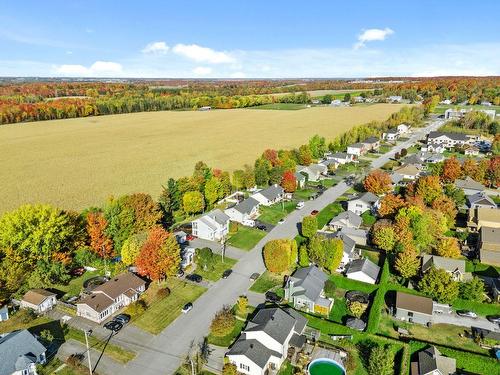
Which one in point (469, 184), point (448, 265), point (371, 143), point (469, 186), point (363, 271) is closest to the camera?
point (363, 271)

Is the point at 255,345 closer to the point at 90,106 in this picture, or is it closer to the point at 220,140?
the point at 220,140

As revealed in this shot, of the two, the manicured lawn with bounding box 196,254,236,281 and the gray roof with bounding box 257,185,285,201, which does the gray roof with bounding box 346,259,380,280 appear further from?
the gray roof with bounding box 257,185,285,201

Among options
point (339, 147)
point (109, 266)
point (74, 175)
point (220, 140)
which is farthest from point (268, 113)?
point (109, 266)

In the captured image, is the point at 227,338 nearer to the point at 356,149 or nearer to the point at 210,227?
the point at 210,227

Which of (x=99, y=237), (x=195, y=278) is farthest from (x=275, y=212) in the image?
(x=99, y=237)

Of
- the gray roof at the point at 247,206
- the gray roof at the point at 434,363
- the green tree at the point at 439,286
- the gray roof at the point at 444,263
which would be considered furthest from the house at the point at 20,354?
the gray roof at the point at 444,263

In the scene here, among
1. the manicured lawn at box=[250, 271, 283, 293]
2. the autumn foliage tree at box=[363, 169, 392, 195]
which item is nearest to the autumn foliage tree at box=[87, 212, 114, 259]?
the manicured lawn at box=[250, 271, 283, 293]
